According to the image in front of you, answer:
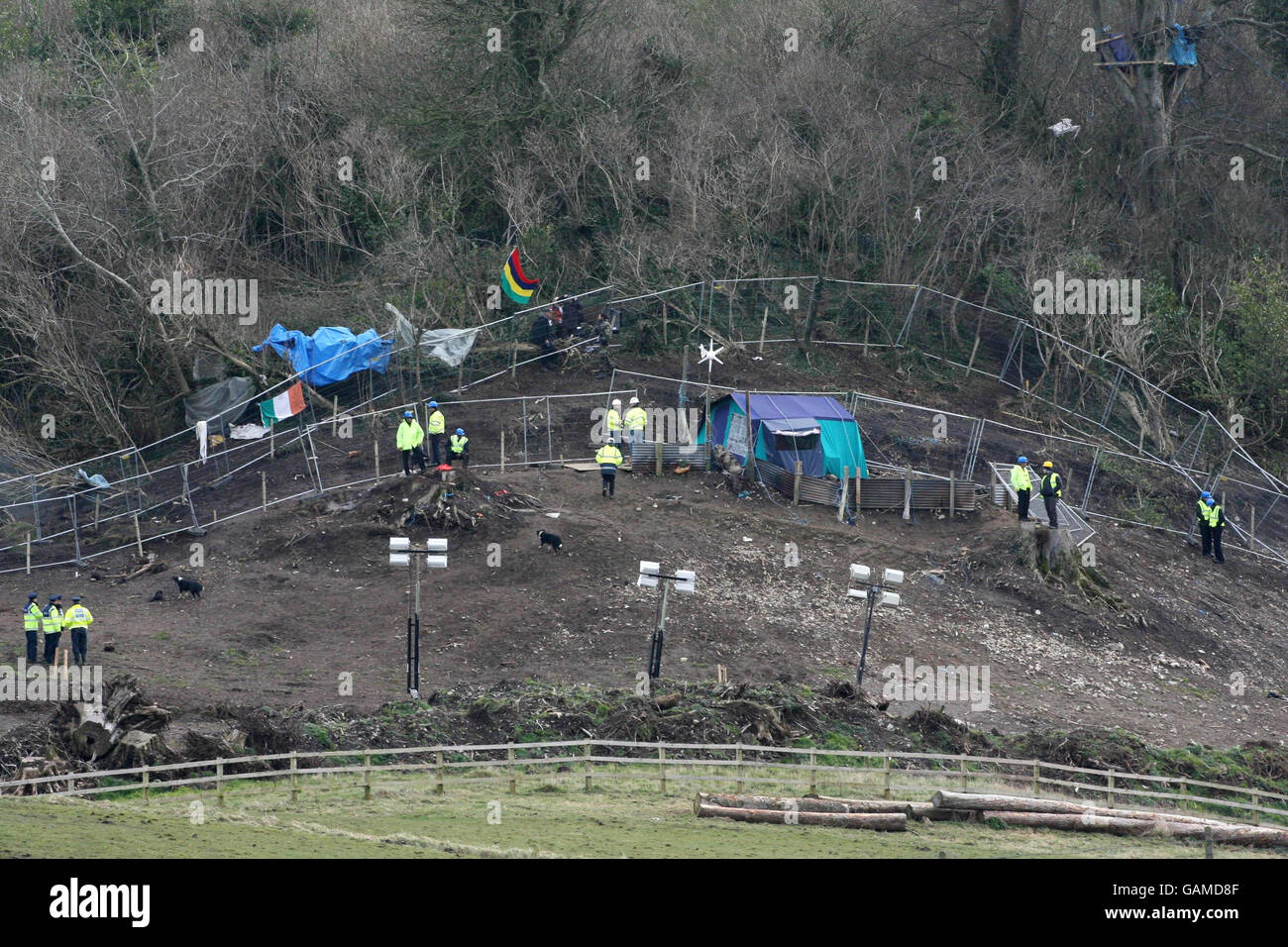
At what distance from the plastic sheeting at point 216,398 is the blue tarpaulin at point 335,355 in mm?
1409

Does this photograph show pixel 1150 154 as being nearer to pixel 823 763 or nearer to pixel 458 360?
pixel 458 360

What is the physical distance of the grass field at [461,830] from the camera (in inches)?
687

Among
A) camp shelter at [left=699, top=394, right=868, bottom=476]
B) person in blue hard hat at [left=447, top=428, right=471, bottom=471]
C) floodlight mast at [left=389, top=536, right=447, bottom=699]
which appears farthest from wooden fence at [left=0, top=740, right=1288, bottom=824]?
camp shelter at [left=699, top=394, right=868, bottom=476]

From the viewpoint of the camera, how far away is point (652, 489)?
114ft

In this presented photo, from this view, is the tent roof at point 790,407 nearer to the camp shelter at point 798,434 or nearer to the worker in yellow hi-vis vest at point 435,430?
the camp shelter at point 798,434

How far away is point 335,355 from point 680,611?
14227mm

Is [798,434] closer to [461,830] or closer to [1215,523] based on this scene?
[1215,523]

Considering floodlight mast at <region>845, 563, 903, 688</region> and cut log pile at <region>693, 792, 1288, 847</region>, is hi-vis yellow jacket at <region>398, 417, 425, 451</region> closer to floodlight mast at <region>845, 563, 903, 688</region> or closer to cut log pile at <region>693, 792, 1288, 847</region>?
floodlight mast at <region>845, 563, 903, 688</region>

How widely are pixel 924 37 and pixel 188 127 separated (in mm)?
24455

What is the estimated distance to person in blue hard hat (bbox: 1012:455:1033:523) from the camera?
107 ft

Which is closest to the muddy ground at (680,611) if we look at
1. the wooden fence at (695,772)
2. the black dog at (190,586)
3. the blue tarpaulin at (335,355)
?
the black dog at (190,586)

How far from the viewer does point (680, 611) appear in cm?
2966

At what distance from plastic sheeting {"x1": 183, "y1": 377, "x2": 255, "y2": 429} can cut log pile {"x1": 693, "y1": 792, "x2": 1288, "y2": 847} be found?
22.7 meters

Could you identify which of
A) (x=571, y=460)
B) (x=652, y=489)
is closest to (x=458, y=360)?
(x=571, y=460)
